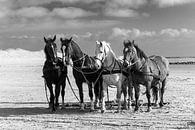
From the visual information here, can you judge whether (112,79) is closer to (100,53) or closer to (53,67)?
(100,53)

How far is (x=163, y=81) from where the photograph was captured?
1389 centimetres

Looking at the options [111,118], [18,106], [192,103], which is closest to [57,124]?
[111,118]

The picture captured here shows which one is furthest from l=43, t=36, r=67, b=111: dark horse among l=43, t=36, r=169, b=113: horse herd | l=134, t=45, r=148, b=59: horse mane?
l=134, t=45, r=148, b=59: horse mane

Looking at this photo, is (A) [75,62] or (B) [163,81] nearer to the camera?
(A) [75,62]

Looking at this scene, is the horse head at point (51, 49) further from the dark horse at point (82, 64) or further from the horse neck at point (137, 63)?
the horse neck at point (137, 63)

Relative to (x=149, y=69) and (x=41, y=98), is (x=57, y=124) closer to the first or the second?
(x=149, y=69)

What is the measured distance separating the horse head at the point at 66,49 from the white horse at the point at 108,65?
2.91 ft

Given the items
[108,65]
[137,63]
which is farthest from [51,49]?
[137,63]

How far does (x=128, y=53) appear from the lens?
11.5 metres

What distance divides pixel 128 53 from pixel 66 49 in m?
2.01

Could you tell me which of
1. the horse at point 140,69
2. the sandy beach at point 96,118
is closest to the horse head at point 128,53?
the horse at point 140,69

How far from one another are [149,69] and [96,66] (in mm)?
1810

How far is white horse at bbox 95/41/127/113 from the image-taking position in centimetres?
1175

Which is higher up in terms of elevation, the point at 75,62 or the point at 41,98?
the point at 75,62
